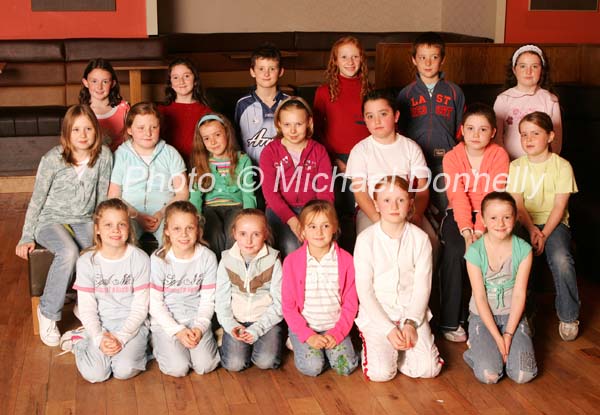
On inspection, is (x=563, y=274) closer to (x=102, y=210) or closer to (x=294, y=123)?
(x=294, y=123)

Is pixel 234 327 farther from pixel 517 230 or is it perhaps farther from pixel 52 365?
pixel 517 230

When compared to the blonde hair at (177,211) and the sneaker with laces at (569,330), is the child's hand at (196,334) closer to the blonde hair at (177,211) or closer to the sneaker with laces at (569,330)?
the blonde hair at (177,211)

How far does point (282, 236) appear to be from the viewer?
11.6 feet

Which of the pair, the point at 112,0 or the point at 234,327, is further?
the point at 112,0

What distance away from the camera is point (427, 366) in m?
3.06

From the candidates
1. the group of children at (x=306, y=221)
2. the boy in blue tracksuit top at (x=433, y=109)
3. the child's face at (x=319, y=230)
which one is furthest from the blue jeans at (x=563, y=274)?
the child's face at (x=319, y=230)

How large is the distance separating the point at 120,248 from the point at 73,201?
0.51 m

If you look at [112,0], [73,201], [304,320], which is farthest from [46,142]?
[304,320]

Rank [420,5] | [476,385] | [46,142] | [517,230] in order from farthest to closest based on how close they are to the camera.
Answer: [420,5] < [46,142] < [517,230] < [476,385]

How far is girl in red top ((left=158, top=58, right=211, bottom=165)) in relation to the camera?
13.1ft

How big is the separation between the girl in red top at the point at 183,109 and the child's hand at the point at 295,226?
0.73 m

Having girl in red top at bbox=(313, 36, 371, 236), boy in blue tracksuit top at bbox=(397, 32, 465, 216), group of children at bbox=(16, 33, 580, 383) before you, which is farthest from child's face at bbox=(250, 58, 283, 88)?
boy in blue tracksuit top at bbox=(397, 32, 465, 216)

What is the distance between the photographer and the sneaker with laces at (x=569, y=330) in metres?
3.44

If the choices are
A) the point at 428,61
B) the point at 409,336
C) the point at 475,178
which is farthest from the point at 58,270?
the point at 428,61
